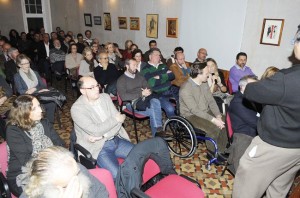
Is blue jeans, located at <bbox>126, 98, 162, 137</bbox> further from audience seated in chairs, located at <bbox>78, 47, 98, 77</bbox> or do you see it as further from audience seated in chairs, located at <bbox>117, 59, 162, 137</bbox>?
audience seated in chairs, located at <bbox>78, 47, 98, 77</bbox>

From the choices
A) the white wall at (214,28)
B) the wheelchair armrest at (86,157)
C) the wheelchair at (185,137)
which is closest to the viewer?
the wheelchair armrest at (86,157)

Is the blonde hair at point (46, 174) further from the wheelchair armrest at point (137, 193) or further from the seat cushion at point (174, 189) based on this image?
the seat cushion at point (174, 189)

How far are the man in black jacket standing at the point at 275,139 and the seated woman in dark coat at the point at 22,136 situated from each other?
5.92 ft

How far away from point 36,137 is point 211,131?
6.77 ft

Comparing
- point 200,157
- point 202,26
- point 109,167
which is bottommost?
point 200,157

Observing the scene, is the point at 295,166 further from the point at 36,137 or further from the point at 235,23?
the point at 235,23

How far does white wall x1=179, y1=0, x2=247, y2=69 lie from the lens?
17.0ft

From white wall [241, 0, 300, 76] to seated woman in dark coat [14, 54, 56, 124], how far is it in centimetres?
410

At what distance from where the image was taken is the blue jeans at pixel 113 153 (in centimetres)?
235

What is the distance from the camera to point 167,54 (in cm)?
682

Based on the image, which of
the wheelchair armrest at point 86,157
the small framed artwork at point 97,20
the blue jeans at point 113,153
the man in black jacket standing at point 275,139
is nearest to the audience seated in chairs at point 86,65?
the blue jeans at point 113,153

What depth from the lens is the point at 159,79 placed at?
4.12 meters

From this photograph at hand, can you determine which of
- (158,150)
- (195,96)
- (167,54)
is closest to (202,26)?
(167,54)

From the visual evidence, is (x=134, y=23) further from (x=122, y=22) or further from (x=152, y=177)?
(x=152, y=177)
